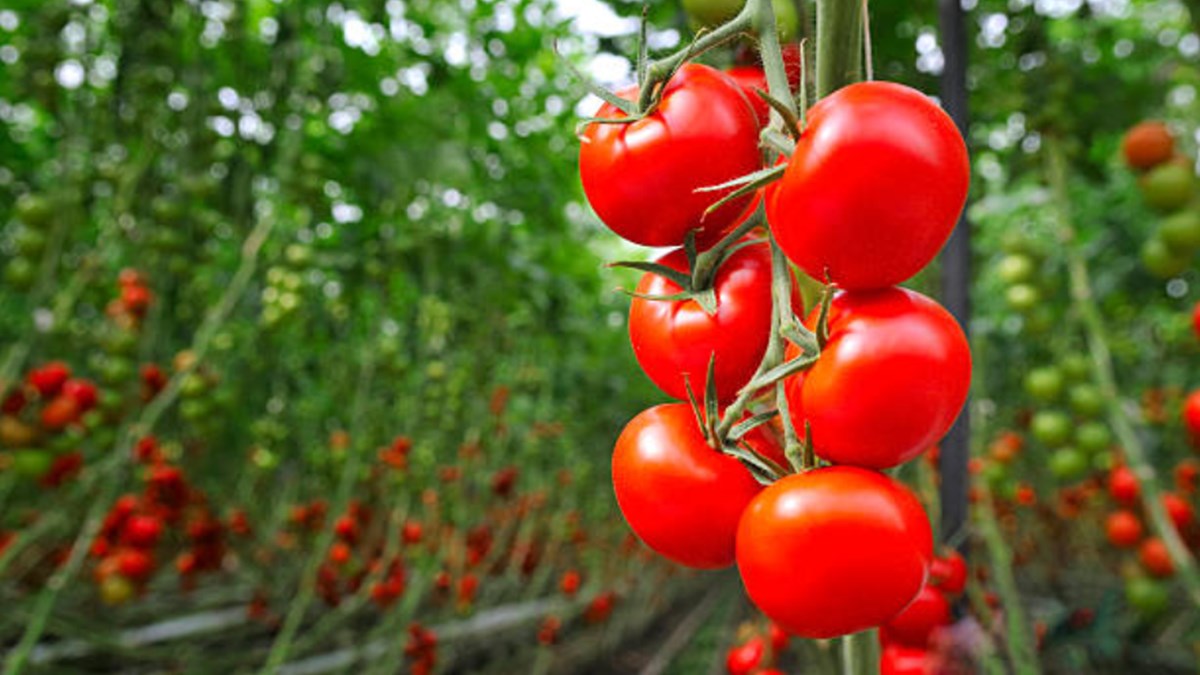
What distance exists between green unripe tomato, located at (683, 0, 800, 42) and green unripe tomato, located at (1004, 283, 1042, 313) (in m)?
1.43

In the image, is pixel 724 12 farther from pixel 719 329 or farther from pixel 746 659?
pixel 746 659

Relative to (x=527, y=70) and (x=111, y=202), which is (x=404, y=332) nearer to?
(x=527, y=70)

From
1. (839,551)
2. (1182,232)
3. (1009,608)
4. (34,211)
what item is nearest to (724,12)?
(839,551)

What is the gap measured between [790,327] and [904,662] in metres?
0.33

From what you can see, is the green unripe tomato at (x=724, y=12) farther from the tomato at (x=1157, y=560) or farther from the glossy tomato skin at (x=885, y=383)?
the tomato at (x=1157, y=560)

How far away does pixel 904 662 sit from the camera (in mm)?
573

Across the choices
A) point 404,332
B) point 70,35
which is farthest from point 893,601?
point 404,332

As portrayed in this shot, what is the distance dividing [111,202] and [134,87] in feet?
0.83

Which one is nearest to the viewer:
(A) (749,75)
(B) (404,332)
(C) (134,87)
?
(A) (749,75)

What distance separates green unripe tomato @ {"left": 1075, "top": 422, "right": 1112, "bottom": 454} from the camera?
168 cm

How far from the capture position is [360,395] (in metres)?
2.07

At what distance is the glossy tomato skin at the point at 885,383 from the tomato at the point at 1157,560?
5.07 ft

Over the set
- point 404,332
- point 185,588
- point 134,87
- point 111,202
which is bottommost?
point 185,588

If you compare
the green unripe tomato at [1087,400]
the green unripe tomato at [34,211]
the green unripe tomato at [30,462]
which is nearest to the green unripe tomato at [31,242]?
the green unripe tomato at [34,211]
